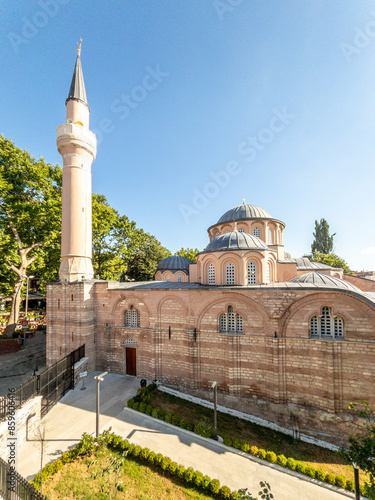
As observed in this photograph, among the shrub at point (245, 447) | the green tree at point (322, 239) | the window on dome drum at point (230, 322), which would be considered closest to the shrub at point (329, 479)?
the shrub at point (245, 447)

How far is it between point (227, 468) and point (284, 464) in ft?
7.71

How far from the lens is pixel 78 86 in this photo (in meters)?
17.7

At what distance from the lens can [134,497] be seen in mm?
7449

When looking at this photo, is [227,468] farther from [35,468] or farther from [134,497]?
[35,468]

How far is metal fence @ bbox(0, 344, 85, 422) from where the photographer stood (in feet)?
31.6

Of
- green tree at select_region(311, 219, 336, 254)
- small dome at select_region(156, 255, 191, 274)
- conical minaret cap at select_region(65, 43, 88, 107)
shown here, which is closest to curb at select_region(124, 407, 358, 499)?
small dome at select_region(156, 255, 191, 274)

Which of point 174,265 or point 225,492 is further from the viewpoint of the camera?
point 174,265

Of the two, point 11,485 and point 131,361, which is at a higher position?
point 11,485

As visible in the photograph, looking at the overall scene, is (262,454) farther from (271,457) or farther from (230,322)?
(230,322)

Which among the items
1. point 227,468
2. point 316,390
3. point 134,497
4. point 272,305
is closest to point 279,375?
point 316,390

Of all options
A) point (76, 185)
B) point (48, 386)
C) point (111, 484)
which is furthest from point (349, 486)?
point (76, 185)

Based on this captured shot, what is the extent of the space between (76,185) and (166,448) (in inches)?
672

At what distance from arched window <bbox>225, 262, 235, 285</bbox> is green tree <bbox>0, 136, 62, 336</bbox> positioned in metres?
16.4

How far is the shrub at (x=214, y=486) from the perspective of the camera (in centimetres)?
767
